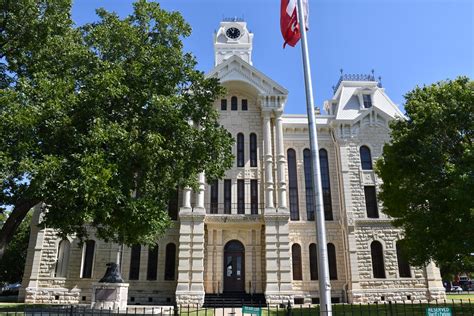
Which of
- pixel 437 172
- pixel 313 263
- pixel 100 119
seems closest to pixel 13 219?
pixel 100 119

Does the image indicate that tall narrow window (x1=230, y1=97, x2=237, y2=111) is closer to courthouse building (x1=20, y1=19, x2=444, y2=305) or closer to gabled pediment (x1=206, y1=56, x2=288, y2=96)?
courthouse building (x1=20, y1=19, x2=444, y2=305)

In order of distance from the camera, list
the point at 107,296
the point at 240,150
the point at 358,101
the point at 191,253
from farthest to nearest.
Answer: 1. the point at 358,101
2. the point at 240,150
3. the point at 191,253
4. the point at 107,296

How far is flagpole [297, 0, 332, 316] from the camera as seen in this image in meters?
10.7

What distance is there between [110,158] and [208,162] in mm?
4843

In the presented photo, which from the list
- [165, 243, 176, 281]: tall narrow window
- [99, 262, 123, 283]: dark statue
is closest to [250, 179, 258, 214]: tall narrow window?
[165, 243, 176, 281]: tall narrow window

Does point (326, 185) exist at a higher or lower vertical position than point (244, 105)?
lower

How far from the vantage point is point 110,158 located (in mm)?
14648

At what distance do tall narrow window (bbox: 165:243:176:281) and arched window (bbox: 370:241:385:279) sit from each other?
574 inches

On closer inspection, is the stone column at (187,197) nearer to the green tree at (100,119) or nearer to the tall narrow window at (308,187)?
the green tree at (100,119)

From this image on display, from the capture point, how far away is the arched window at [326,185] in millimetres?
29609

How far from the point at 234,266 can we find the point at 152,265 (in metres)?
5.94

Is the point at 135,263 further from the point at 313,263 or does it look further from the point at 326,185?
the point at 326,185

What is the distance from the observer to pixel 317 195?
1170 cm

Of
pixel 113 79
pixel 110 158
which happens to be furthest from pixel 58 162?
pixel 113 79
